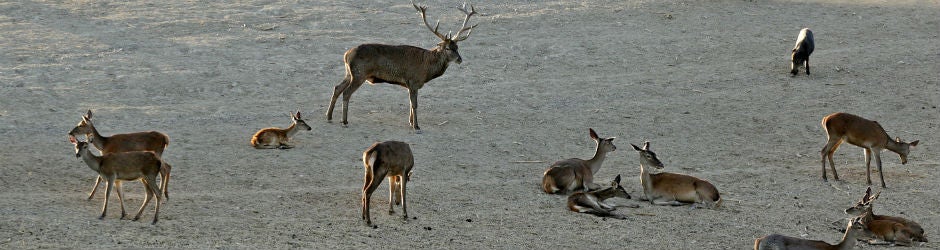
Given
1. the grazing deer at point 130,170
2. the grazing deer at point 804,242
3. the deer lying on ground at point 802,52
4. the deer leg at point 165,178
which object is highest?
the grazing deer at point 130,170

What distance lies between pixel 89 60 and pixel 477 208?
8.73m

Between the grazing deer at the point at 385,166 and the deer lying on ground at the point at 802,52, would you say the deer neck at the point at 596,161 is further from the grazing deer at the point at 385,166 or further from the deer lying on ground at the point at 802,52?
the deer lying on ground at the point at 802,52

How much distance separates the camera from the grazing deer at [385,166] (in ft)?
42.8

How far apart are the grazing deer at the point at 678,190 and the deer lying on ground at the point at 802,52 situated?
290 inches

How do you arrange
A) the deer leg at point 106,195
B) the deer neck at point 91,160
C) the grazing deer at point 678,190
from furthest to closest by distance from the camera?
1. the grazing deer at point 678,190
2. the deer neck at point 91,160
3. the deer leg at point 106,195

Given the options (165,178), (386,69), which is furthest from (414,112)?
(165,178)

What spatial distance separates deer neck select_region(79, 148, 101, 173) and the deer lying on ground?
12.2 m

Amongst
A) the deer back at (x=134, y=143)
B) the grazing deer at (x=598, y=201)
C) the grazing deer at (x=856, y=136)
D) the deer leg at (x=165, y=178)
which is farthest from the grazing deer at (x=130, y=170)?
the grazing deer at (x=856, y=136)

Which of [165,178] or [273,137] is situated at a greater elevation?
[165,178]

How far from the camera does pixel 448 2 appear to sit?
81.8 feet

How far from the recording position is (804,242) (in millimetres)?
12328

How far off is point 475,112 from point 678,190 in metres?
4.91

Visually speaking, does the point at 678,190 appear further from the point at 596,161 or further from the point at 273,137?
the point at 273,137

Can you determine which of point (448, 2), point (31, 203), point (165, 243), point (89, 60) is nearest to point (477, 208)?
point (165, 243)
